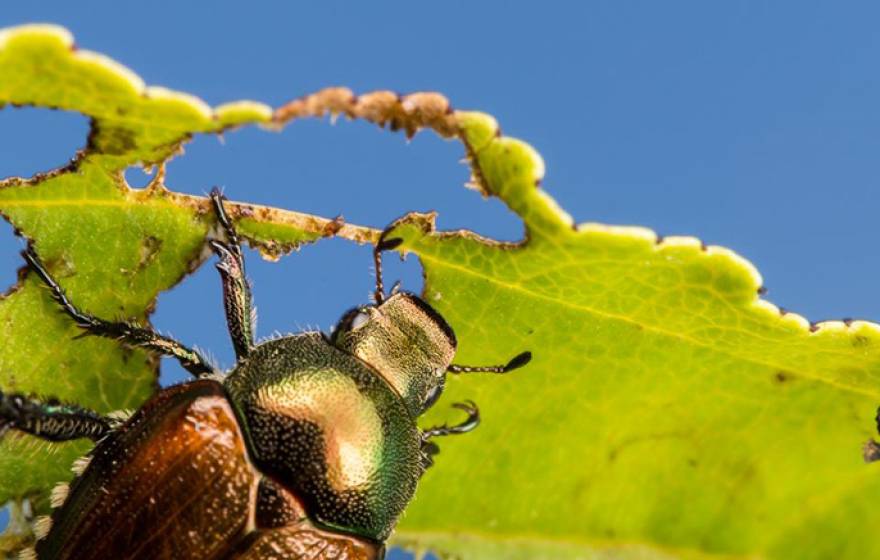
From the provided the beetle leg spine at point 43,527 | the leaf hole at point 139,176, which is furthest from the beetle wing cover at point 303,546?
the leaf hole at point 139,176

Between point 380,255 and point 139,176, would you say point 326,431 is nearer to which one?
point 380,255

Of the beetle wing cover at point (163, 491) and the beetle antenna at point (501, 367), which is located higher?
the beetle antenna at point (501, 367)

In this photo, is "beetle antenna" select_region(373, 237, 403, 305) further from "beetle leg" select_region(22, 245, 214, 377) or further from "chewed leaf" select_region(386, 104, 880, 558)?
"beetle leg" select_region(22, 245, 214, 377)

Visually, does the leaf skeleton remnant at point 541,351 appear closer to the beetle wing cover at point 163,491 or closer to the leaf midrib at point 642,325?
the leaf midrib at point 642,325

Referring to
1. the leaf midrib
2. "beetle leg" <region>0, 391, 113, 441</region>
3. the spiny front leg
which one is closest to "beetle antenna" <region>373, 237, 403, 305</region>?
the leaf midrib

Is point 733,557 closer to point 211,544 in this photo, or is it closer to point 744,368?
point 744,368

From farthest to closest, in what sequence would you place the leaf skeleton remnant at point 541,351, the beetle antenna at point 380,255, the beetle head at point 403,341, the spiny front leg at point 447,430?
the spiny front leg at point 447,430 < the beetle head at point 403,341 < the beetle antenna at point 380,255 < the leaf skeleton remnant at point 541,351
